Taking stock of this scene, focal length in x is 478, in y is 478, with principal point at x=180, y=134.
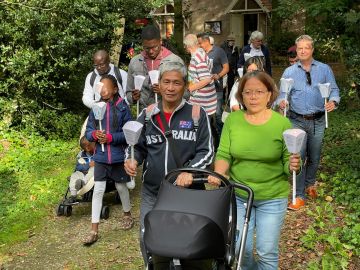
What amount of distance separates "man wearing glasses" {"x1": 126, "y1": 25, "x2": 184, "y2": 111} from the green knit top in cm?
203

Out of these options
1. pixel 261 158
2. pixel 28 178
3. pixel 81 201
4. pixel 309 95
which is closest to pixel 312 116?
pixel 309 95

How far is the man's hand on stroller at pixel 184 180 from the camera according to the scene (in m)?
3.34

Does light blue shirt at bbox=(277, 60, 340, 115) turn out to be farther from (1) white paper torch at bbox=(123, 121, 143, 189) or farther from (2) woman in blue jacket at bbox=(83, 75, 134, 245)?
(1) white paper torch at bbox=(123, 121, 143, 189)

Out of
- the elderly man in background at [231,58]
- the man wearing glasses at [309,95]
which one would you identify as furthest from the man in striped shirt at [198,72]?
the elderly man in background at [231,58]

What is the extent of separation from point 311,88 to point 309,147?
0.79 meters

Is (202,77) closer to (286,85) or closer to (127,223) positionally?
(286,85)

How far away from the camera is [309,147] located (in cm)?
611

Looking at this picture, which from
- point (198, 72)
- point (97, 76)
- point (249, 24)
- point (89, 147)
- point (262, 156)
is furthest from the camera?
point (249, 24)

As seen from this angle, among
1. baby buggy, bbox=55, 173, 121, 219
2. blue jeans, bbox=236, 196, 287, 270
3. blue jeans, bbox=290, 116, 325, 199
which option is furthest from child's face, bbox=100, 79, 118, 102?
blue jeans, bbox=290, 116, 325, 199

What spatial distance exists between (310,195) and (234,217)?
3.57m

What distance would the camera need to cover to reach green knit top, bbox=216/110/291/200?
11.8 feet

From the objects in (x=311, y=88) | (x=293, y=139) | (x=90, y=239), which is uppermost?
(x=311, y=88)

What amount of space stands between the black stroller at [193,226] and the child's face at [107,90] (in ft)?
7.34

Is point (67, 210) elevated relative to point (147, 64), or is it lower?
lower
